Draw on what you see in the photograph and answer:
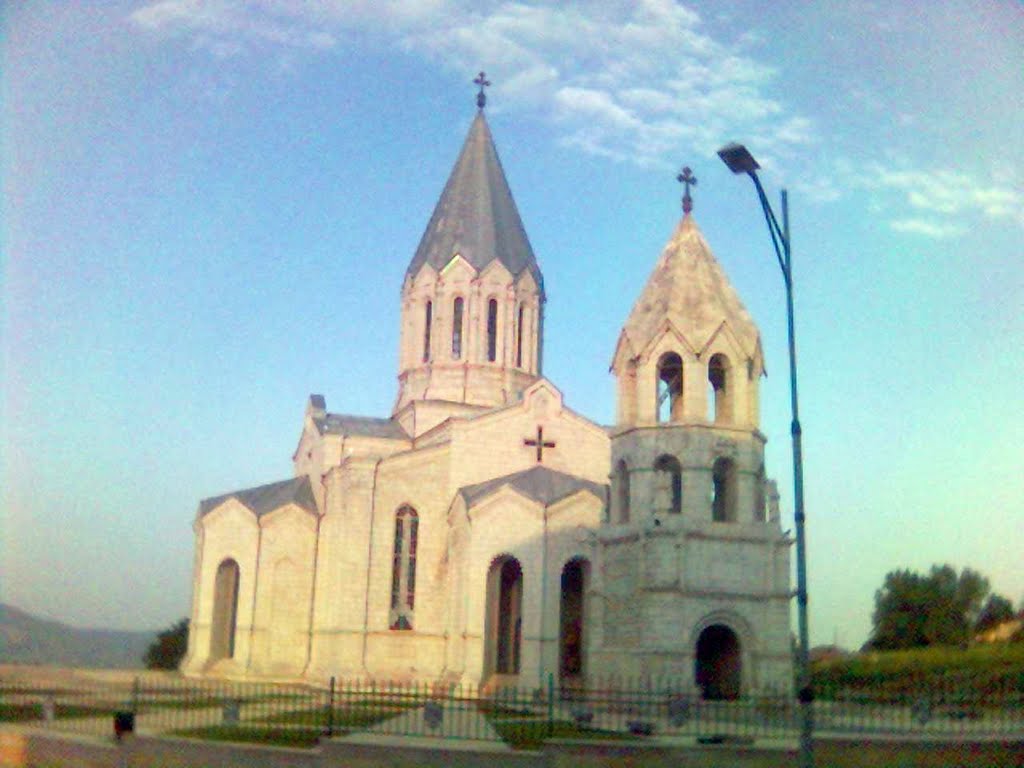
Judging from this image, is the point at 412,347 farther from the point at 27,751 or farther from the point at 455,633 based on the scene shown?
the point at 27,751

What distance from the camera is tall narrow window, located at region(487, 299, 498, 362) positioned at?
1366 inches

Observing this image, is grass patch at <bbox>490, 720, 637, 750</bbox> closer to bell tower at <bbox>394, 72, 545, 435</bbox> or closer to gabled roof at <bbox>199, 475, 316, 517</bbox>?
gabled roof at <bbox>199, 475, 316, 517</bbox>

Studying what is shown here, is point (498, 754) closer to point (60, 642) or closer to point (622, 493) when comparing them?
point (622, 493)

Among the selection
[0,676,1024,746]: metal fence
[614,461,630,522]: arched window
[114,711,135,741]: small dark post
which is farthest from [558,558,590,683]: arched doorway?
[114,711,135,741]: small dark post

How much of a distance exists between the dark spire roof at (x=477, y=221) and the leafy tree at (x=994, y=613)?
1880 centimetres

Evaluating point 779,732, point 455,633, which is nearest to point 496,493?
point 455,633

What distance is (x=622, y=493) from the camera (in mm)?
23516

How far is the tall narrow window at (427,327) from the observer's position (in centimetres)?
3491

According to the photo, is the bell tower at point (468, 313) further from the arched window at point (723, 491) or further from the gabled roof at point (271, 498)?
the arched window at point (723, 491)

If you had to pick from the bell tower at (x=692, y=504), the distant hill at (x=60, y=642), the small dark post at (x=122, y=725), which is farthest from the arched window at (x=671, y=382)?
the distant hill at (x=60, y=642)

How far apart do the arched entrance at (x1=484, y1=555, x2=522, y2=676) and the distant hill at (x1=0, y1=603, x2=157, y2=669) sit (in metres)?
30.8

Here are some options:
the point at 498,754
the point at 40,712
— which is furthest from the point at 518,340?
the point at 498,754

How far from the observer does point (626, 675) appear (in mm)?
21562

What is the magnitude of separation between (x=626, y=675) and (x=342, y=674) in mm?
9845
